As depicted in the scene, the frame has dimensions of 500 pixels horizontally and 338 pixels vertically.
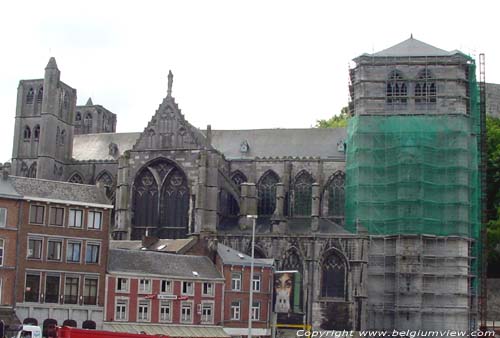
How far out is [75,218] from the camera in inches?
2398

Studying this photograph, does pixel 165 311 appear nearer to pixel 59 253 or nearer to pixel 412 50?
pixel 59 253

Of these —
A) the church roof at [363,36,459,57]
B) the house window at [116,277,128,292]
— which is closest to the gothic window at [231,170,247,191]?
the church roof at [363,36,459,57]

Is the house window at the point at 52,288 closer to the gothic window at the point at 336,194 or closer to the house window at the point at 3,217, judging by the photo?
the house window at the point at 3,217

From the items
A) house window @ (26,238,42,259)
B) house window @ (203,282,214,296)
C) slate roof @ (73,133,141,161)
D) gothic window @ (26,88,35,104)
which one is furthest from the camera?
gothic window @ (26,88,35,104)

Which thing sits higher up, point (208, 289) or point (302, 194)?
point (302, 194)

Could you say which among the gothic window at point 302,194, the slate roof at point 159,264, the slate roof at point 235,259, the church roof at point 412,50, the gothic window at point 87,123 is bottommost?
the slate roof at point 159,264

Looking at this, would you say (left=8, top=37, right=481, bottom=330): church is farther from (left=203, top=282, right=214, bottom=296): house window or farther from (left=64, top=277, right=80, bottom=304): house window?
A: (left=64, top=277, right=80, bottom=304): house window

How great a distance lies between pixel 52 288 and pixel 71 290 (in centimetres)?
127

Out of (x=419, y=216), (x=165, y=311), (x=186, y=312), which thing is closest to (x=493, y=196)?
(x=419, y=216)

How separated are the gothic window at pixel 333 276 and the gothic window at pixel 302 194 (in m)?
8.53

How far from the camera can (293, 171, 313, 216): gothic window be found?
3307 inches

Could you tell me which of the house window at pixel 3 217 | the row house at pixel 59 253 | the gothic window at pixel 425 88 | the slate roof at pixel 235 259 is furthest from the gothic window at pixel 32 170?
the gothic window at pixel 425 88

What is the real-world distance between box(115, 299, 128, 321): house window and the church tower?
31.0 meters

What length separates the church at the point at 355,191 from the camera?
7488cm
